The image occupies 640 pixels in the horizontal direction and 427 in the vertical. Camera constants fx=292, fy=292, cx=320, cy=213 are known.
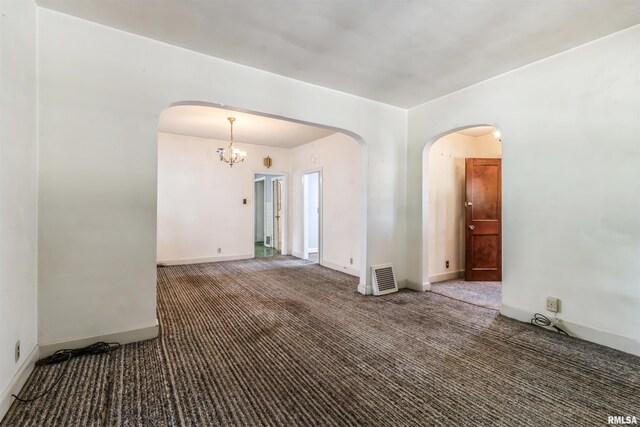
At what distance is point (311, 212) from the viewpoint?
7.77 m

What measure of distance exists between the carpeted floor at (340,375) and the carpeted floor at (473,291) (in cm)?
45

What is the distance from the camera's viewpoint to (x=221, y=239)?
6703mm

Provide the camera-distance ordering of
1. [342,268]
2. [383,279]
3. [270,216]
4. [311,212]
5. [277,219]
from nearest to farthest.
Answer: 1. [383,279]
2. [342,268]
3. [311,212]
4. [277,219]
5. [270,216]

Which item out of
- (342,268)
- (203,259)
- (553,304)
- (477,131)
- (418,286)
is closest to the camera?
(553,304)

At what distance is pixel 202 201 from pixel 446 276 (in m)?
5.20

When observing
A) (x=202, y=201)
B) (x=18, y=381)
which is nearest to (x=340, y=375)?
(x=18, y=381)

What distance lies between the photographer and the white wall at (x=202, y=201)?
6117 mm

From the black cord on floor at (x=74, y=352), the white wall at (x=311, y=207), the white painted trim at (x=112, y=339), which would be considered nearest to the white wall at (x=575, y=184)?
the white painted trim at (x=112, y=339)

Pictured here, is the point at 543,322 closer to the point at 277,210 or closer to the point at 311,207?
the point at 311,207

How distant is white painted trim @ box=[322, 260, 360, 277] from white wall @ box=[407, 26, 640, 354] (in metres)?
2.50

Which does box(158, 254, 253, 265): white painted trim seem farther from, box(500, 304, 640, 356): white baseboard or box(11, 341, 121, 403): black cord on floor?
box(500, 304, 640, 356): white baseboard

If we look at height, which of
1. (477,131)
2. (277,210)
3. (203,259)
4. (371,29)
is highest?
(371,29)

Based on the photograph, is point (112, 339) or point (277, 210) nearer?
point (112, 339)

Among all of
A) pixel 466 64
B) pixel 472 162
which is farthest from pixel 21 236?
pixel 472 162
